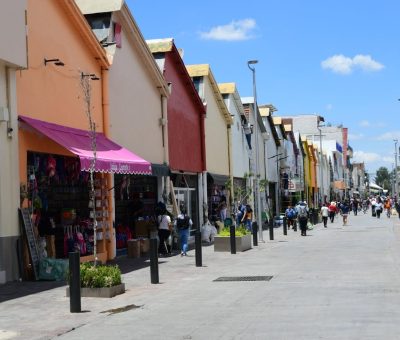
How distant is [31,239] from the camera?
14.3 metres

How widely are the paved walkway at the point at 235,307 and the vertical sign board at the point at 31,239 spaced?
1440mm

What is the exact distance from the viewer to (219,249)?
22.0 meters

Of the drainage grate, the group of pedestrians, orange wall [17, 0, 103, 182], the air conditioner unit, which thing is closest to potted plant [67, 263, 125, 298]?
the drainage grate

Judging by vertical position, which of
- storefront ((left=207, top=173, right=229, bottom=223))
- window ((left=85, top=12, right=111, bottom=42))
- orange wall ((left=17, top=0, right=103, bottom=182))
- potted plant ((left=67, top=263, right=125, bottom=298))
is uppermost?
window ((left=85, top=12, right=111, bottom=42))

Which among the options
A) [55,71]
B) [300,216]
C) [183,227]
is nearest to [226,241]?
[183,227]

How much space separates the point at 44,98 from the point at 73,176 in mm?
2833

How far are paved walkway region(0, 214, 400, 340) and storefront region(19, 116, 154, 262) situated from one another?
2.61 m

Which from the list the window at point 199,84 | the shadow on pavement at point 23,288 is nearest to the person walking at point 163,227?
the shadow on pavement at point 23,288

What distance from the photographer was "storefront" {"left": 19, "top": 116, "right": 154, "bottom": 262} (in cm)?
1502

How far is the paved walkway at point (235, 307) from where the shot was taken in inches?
324

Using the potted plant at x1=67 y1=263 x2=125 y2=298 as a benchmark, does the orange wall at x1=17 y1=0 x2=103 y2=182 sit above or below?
above

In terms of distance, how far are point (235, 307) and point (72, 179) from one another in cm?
903

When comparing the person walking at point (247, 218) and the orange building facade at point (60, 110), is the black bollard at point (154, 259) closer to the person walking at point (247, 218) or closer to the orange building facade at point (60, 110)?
the orange building facade at point (60, 110)

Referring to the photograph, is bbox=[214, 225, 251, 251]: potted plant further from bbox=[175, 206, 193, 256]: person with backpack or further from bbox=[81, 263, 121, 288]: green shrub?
bbox=[81, 263, 121, 288]: green shrub
